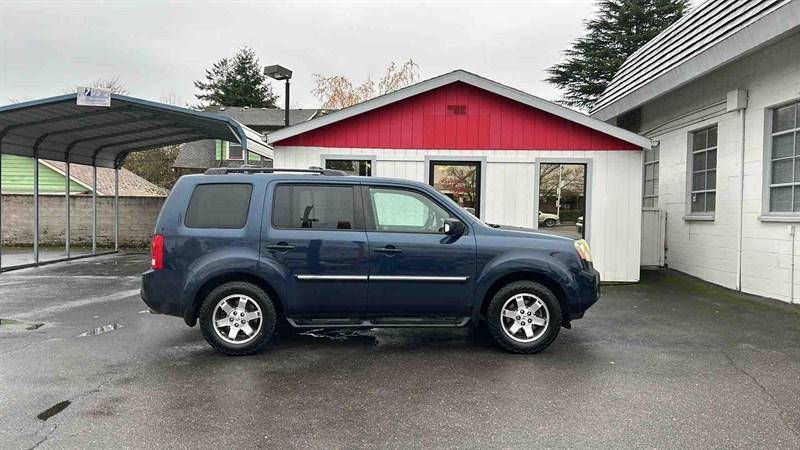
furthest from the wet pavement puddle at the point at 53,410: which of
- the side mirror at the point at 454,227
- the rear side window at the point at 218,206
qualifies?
the side mirror at the point at 454,227

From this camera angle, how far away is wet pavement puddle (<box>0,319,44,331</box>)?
6.45m

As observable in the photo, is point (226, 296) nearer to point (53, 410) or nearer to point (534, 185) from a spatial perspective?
point (53, 410)

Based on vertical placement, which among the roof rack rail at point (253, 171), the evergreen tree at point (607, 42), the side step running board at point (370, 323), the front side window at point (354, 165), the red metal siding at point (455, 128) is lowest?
the side step running board at point (370, 323)

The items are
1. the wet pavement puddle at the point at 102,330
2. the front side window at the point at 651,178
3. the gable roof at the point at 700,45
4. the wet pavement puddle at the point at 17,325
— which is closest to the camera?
the wet pavement puddle at the point at 102,330

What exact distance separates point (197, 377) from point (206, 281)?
94 centimetres

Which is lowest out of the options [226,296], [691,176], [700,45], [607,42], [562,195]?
[226,296]

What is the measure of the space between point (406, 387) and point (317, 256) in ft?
5.21

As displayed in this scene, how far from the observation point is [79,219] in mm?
16969

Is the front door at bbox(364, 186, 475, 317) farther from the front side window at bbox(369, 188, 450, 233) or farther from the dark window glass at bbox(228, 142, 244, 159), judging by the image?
the dark window glass at bbox(228, 142, 244, 159)

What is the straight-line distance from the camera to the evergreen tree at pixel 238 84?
45.1 m

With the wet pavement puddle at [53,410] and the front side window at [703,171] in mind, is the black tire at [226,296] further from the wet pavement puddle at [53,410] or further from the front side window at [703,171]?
the front side window at [703,171]

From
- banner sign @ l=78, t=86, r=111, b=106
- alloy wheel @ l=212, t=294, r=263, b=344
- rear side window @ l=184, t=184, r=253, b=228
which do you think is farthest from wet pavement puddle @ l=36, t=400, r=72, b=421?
banner sign @ l=78, t=86, r=111, b=106

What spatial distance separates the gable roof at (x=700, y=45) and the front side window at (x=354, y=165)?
612 centimetres

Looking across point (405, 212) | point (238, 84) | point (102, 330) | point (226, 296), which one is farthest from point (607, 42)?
point (238, 84)
